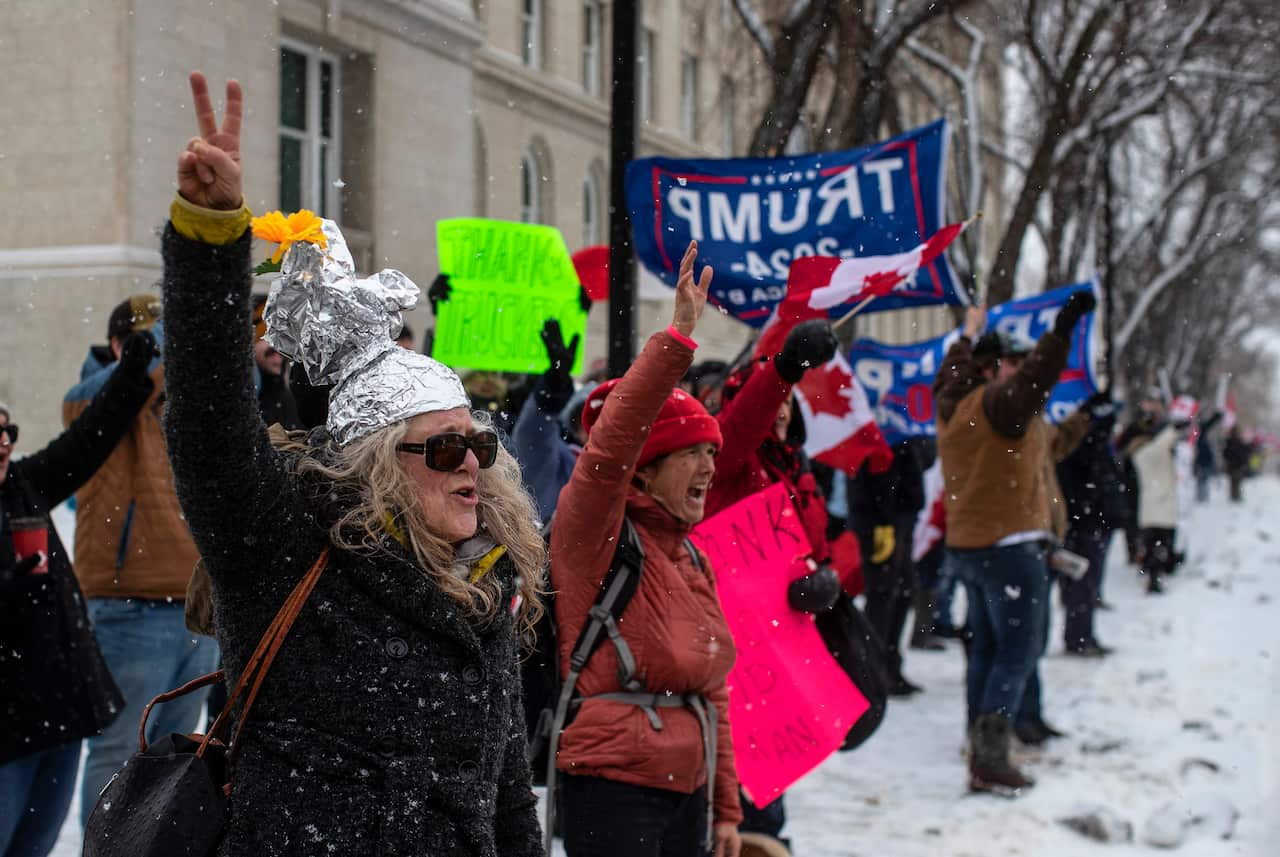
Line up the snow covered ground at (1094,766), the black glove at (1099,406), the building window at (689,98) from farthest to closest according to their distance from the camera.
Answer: the building window at (689,98) < the black glove at (1099,406) < the snow covered ground at (1094,766)

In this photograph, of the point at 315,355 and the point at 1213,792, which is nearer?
the point at 315,355

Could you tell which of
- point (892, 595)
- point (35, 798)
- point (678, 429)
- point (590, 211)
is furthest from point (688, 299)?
point (590, 211)

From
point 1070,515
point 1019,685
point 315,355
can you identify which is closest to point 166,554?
point 315,355

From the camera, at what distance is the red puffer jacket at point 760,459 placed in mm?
3809

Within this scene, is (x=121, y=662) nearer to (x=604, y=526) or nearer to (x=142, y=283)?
(x=604, y=526)

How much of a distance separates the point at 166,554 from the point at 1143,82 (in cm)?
1404

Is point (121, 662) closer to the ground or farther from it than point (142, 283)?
closer to the ground

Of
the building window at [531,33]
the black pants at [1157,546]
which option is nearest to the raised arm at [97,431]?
the black pants at [1157,546]

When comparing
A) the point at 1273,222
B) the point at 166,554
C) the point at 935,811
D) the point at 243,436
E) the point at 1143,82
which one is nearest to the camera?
the point at 243,436

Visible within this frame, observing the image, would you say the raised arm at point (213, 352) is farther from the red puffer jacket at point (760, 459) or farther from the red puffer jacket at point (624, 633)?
the red puffer jacket at point (760, 459)

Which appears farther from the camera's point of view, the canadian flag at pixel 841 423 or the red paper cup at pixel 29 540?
the canadian flag at pixel 841 423

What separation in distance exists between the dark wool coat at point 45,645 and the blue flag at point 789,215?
2.48 meters

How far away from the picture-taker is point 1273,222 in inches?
1083

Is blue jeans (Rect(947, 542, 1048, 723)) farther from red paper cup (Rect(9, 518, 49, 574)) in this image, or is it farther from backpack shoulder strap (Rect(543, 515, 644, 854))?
red paper cup (Rect(9, 518, 49, 574))
